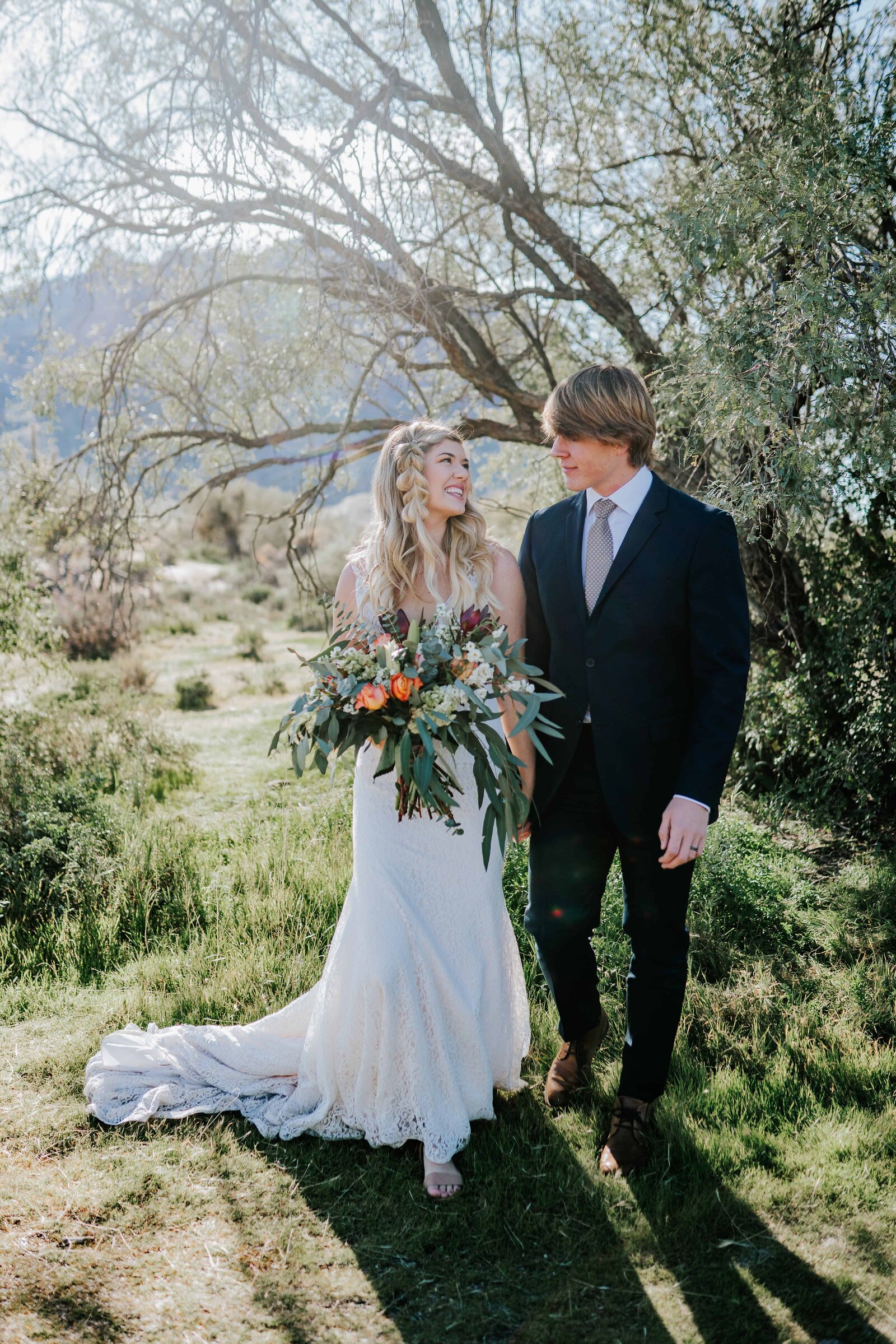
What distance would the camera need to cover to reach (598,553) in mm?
3047

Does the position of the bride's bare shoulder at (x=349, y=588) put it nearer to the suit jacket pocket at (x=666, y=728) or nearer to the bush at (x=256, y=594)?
the suit jacket pocket at (x=666, y=728)

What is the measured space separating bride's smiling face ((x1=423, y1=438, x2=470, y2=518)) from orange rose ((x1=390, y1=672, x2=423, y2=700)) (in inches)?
31.2

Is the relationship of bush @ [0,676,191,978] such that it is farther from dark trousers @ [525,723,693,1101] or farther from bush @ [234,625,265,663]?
bush @ [234,625,265,663]

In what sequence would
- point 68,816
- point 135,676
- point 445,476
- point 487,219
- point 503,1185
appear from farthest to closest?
point 135,676, point 487,219, point 68,816, point 445,476, point 503,1185

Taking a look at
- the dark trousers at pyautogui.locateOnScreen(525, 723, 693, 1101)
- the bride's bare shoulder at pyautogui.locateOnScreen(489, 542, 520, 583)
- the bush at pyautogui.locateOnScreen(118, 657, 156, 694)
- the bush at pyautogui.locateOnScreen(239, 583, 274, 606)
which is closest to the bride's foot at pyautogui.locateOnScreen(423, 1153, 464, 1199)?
the dark trousers at pyautogui.locateOnScreen(525, 723, 693, 1101)

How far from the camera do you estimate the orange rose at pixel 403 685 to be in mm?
2729

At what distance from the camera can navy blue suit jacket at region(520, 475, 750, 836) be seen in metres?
2.79

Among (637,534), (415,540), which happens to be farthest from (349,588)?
(637,534)

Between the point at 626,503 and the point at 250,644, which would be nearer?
the point at 626,503

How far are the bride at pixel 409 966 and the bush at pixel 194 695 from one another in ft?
31.0

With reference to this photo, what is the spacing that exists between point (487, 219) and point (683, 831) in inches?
230

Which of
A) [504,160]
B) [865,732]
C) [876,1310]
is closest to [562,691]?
[876,1310]

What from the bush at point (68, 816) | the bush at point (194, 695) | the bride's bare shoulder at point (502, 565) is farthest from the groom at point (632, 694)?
the bush at point (194, 695)

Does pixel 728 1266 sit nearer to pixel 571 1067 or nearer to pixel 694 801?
pixel 571 1067
